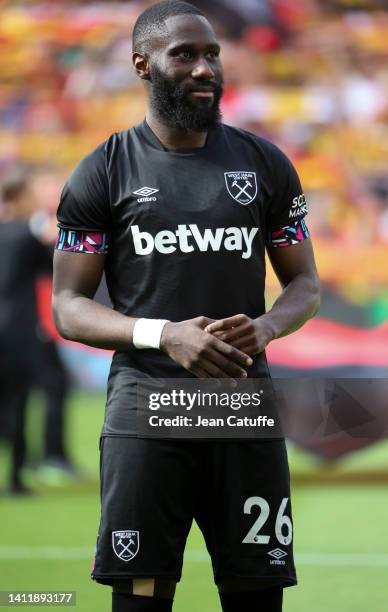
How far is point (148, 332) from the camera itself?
3.24 meters

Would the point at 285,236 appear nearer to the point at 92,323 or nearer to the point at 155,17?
the point at 92,323

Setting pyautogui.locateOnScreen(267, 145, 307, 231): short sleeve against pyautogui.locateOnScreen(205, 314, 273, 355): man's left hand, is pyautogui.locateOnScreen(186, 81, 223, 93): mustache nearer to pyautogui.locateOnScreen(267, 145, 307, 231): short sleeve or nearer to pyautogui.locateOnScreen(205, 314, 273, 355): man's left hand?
pyautogui.locateOnScreen(267, 145, 307, 231): short sleeve

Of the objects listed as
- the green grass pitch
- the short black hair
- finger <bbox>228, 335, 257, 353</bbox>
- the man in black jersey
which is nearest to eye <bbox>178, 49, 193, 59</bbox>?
the man in black jersey

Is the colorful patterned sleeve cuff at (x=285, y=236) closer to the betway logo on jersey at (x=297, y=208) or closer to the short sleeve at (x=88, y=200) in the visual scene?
the betway logo on jersey at (x=297, y=208)

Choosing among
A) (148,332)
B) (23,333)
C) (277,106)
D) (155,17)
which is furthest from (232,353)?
(277,106)

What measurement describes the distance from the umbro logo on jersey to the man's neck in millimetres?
196

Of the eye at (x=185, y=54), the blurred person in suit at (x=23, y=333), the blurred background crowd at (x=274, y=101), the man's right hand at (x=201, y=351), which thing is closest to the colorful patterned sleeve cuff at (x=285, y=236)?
the man's right hand at (x=201, y=351)

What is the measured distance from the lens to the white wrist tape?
322 centimetres

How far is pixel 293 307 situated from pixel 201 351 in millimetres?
418

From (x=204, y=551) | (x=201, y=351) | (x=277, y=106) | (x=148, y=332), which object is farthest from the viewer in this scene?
(x=277, y=106)

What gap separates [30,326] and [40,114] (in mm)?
8119

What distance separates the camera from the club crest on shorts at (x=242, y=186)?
337 cm

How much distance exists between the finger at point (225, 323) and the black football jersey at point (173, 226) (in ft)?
0.56

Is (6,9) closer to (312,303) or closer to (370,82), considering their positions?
(370,82)
